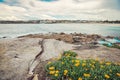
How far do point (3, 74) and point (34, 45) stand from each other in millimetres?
3823

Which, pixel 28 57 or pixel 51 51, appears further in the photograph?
pixel 51 51

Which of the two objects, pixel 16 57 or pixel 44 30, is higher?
pixel 16 57

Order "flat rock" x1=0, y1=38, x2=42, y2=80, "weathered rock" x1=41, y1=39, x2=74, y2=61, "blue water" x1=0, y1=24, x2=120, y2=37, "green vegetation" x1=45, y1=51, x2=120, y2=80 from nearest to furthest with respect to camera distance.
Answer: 1. "green vegetation" x1=45, y1=51, x2=120, y2=80
2. "flat rock" x1=0, y1=38, x2=42, y2=80
3. "weathered rock" x1=41, y1=39, x2=74, y2=61
4. "blue water" x1=0, y1=24, x2=120, y2=37

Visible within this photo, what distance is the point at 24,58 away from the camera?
920 cm

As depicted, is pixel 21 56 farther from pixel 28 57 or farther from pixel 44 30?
pixel 44 30

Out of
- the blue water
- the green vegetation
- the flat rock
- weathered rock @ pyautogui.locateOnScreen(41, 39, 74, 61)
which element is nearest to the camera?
the green vegetation

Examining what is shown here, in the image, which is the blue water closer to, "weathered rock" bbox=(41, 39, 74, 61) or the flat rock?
"weathered rock" bbox=(41, 39, 74, 61)

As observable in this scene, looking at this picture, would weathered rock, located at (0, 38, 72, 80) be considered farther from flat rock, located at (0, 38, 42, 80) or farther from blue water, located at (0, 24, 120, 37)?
blue water, located at (0, 24, 120, 37)

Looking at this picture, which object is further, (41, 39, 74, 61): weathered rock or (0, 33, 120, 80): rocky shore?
(41, 39, 74, 61): weathered rock

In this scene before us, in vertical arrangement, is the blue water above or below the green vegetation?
below

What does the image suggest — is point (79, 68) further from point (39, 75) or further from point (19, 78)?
point (19, 78)

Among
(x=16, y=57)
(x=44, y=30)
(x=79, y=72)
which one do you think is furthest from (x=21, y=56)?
(x=44, y=30)

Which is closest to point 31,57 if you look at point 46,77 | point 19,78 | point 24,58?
point 24,58

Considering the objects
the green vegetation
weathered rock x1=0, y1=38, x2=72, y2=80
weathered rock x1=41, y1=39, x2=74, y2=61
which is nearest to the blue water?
weathered rock x1=41, y1=39, x2=74, y2=61
